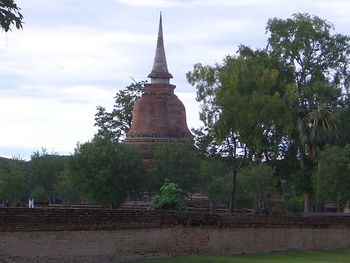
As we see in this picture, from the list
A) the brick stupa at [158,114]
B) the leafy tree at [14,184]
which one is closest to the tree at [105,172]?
the brick stupa at [158,114]

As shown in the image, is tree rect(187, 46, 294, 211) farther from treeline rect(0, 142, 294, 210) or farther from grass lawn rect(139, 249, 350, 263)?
grass lawn rect(139, 249, 350, 263)

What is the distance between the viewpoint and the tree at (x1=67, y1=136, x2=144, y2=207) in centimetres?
5297

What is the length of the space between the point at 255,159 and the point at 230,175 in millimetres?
2024

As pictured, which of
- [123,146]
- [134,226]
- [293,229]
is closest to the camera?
[134,226]

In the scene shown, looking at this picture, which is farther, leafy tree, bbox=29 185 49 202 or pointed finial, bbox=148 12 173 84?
pointed finial, bbox=148 12 173 84

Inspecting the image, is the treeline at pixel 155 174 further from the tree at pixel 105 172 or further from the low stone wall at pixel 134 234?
the low stone wall at pixel 134 234

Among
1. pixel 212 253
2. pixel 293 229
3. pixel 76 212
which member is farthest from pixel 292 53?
pixel 76 212

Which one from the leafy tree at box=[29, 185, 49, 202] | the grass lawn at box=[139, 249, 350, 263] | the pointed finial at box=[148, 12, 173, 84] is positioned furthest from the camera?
the pointed finial at box=[148, 12, 173, 84]

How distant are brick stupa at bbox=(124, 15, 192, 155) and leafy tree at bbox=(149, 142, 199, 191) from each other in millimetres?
7238

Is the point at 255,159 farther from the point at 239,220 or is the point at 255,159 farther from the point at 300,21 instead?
the point at 239,220

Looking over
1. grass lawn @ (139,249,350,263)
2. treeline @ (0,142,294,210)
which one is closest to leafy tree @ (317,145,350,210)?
treeline @ (0,142,294,210)

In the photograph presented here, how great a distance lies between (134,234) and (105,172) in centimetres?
2840

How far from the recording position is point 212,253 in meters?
27.4

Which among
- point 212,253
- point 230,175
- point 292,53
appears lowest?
point 212,253
